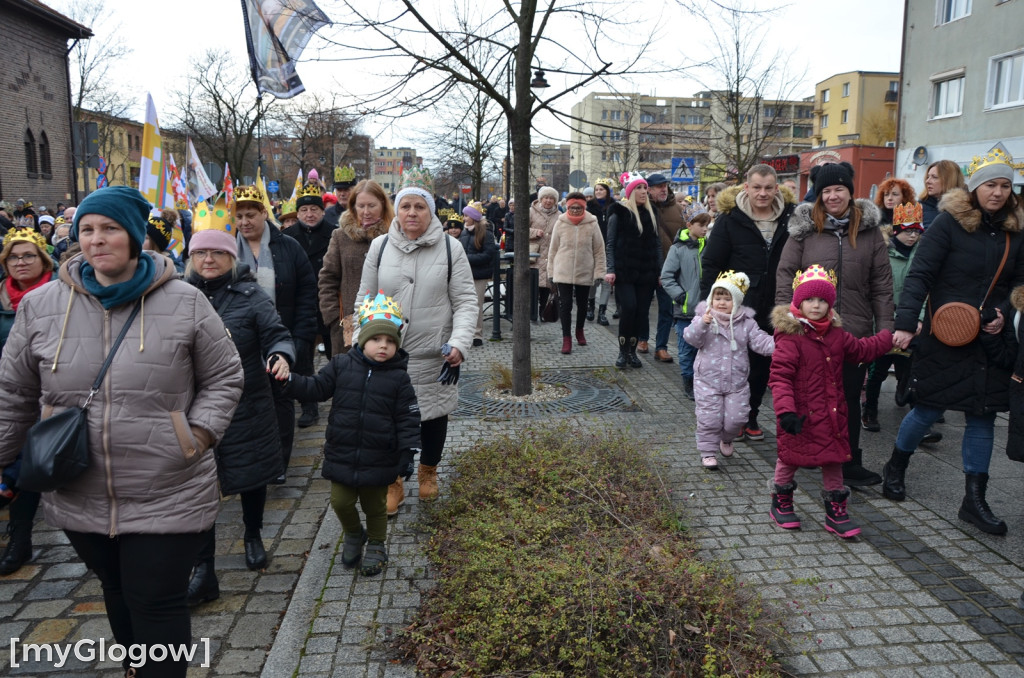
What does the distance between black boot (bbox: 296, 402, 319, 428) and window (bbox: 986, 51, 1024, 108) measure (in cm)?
2638

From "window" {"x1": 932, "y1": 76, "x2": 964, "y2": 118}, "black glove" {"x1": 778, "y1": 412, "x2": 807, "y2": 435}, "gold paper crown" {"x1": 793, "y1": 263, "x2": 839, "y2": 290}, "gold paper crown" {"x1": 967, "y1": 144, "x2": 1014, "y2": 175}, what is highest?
"window" {"x1": 932, "y1": 76, "x2": 964, "y2": 118}

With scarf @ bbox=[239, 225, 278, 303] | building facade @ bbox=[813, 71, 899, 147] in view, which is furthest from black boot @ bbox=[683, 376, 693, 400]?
building facade @ bbox=[813, 71, 899, 147]

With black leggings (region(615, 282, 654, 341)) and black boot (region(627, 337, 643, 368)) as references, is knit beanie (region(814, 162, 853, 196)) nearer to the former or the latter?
black leggings (region(615, 282, 654, 341))

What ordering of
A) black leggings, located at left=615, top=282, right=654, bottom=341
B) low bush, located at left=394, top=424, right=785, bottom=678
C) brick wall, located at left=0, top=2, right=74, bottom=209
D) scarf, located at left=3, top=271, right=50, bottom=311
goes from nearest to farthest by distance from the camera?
low bush, located at left=394, top=424, right=785, bottom=678
scarf, located at left=3, top=271, right=50, bottom=311
black leggings, located at left=615, top=282, right=654, bottom=341
brick wall, located at left=0, top=2, right=74, bottom=209

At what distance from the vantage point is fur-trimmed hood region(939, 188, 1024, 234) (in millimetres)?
4789

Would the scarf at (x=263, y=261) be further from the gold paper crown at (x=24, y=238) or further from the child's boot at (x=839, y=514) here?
the child's boot at (x=839, y=514)

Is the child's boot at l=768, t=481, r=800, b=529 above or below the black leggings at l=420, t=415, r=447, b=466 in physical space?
below

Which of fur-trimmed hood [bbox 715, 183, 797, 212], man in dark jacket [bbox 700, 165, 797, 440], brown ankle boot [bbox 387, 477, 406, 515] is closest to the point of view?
brown ankle boot [bbox 387, 477, 406, 515]

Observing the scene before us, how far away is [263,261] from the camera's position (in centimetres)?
557

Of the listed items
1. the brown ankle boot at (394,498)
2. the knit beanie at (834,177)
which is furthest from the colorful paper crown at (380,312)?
the knit beanie at (834,177)

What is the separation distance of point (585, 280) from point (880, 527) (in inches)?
225

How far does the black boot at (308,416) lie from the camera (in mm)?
7371

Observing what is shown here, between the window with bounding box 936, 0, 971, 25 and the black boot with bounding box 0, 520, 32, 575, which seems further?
the window with bounding box 936, 0, 971, 25

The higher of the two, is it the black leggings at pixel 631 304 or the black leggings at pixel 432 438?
the black leggings at pixel 631 304
